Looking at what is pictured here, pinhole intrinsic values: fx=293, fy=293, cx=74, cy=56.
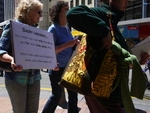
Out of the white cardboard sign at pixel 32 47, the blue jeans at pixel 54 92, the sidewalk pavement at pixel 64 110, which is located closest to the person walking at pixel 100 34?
the white cardboard sign at pixel 32 47

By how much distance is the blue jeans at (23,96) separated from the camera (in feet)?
9.93

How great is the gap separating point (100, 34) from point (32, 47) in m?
0.88

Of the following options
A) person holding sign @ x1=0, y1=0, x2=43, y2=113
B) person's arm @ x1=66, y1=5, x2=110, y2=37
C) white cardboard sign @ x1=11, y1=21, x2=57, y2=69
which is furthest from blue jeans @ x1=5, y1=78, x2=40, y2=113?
person's arm @ x1=66, y1=5, x2=110, y2=37

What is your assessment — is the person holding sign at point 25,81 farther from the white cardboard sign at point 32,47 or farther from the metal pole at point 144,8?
the metal pole at point 144,8

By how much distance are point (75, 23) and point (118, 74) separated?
0.51 metres

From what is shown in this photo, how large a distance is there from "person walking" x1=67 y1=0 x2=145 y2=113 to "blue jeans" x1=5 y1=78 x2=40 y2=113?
890 mm

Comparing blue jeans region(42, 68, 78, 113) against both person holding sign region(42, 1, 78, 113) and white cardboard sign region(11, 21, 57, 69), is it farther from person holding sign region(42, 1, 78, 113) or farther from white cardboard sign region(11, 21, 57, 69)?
white cardboard sign region(11, 21, 57, 69)

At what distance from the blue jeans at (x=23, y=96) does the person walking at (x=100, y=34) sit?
890 mm

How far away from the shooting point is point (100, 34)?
2104 millimetres

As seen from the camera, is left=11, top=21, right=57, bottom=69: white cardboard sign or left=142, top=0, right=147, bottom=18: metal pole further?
left=142, top=0, right=147, bottom=18: metal pole

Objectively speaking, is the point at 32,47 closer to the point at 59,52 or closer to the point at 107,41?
the point at 107,41

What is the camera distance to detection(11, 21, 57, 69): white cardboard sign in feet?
8.41

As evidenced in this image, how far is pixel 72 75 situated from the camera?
7.43 feet

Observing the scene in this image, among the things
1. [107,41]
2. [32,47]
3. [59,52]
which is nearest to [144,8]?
[59,52]
